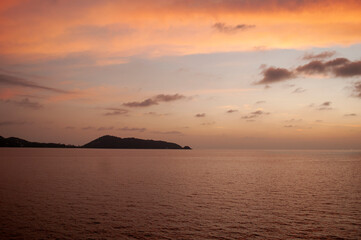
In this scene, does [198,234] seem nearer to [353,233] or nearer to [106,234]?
[106,234]

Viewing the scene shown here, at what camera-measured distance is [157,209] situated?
138ft

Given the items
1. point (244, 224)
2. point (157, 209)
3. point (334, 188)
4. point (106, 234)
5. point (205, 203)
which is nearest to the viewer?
point (106, 234)

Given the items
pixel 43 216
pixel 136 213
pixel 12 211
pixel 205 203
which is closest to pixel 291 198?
pixel 205 203

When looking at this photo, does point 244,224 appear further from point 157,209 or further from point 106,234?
point 106,234

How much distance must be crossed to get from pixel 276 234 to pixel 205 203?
1730cm

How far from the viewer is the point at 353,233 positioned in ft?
102

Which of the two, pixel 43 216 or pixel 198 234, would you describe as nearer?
pixel 198 234

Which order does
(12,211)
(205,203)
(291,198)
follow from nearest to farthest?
(12,211) < (205,203) < (291,198)

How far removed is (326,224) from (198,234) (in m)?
16.9

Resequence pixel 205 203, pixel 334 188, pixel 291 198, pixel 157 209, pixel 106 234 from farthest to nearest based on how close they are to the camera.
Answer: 1. pixel 334 188
2. pixel 291 198
3. pixel 205 203
4. pixel 157 209
5. pixel 106 234

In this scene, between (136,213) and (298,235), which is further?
(136,213)

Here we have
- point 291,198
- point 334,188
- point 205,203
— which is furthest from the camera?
point 334,188

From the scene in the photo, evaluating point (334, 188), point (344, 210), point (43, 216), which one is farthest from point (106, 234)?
point (334, 188)

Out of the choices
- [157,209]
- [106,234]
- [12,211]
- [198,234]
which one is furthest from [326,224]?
[12,211]
